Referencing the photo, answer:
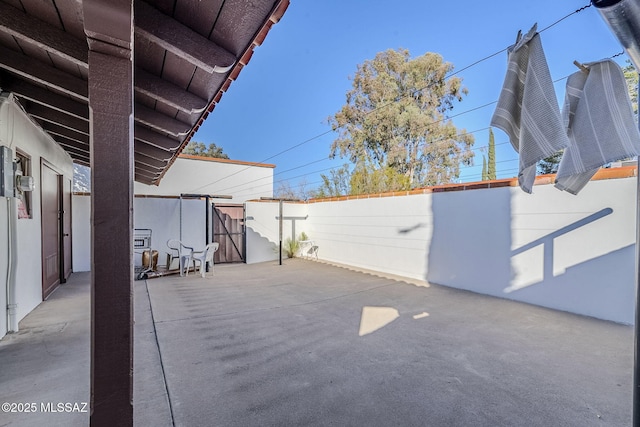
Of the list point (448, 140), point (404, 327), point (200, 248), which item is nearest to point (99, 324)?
point (404, 327)

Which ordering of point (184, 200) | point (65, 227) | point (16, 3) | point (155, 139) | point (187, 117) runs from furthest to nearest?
point (184, 200) < point (65, 227) < point (155, 139) < point (187, 117) < point (16, 3)

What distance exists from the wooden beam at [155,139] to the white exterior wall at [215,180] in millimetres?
5940

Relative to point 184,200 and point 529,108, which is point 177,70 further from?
point 184,200

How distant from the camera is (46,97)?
130 inches

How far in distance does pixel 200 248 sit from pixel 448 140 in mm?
12036

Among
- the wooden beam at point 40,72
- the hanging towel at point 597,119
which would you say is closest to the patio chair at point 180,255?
the wooden beam at point 40,72

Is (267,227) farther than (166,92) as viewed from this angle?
Yes

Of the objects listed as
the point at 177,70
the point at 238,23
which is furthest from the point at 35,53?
the point at 238,23

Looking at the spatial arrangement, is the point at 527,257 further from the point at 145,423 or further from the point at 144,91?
the point at 144,91

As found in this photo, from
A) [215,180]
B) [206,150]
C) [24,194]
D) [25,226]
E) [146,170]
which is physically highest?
[206,150]

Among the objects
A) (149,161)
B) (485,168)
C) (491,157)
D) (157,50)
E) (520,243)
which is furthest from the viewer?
(485,168)

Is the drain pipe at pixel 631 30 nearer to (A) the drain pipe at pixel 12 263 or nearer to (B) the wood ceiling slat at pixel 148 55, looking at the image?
(B) the wood ceiling slat at pixel 148 55

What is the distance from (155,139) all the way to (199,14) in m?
3.01

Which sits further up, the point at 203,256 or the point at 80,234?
the point at 80,234
